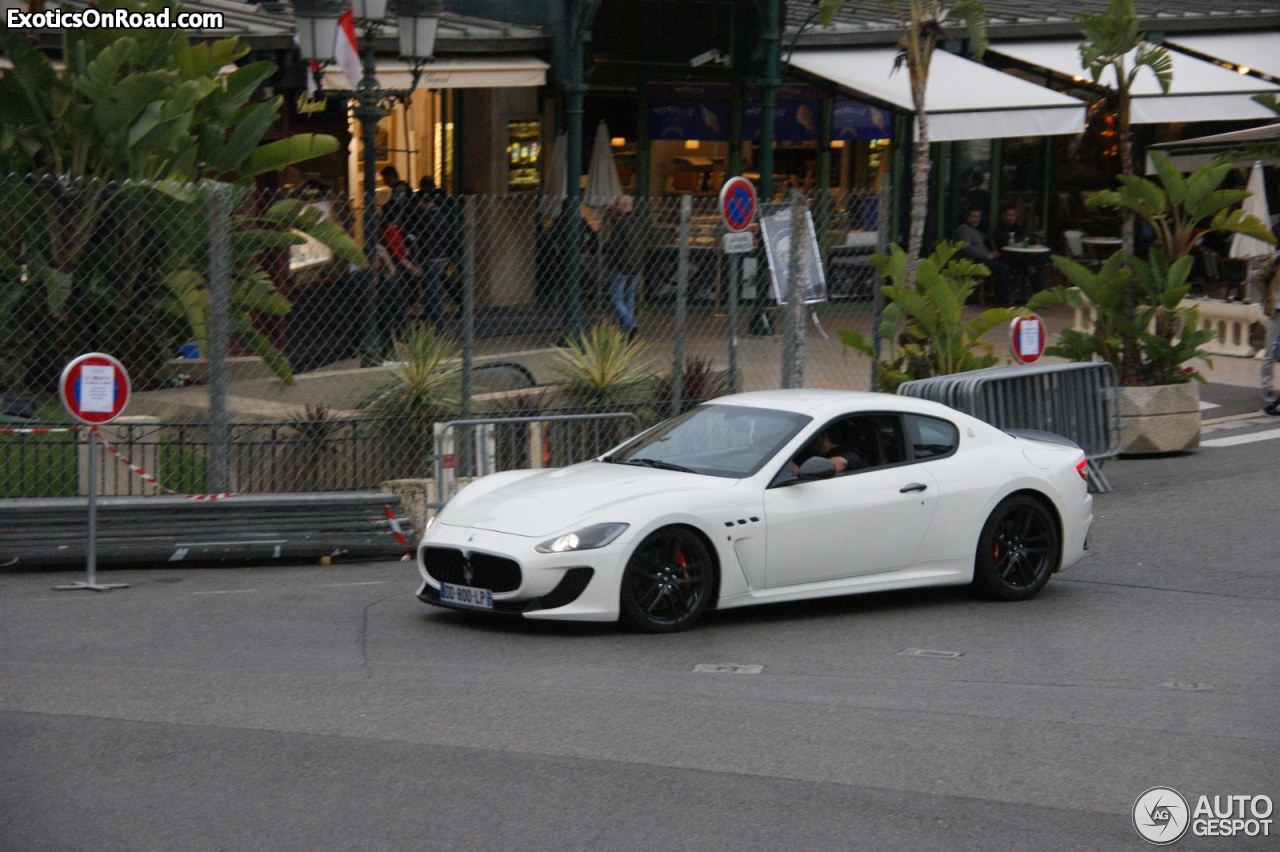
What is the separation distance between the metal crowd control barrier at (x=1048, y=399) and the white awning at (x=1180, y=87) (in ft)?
33.7

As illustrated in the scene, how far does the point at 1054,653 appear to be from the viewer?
356 inches

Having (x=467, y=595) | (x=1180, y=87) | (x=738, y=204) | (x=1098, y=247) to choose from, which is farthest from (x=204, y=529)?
(x=1098, y=247)

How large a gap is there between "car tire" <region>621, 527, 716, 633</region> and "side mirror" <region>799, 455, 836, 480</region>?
0.78m

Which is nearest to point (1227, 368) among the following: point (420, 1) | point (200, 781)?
point (420, 1)

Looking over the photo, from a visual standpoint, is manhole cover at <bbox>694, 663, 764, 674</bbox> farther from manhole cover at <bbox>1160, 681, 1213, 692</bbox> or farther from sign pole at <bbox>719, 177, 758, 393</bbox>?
sign pole at <bbox>719, 177, 758, 393</bbox>

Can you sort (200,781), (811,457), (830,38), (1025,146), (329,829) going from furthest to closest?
1. (1025,146)
2. (830,38)
3. (811,457)
4. (200,781)
5. (329,829)

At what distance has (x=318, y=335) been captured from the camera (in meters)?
14.7

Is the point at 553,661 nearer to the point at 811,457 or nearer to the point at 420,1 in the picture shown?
the point at 811,457

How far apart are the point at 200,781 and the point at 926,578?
5.04 meters

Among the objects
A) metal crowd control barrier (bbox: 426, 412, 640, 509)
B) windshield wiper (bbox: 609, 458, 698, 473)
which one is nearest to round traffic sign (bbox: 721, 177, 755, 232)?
metal crowd control barrier (bbox: 426, 412, 640, 509)

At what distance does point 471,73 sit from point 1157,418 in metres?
9.00

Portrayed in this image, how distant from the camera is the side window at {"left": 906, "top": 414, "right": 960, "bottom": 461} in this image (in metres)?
10.2

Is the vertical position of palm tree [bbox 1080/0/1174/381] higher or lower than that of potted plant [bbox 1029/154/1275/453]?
higher

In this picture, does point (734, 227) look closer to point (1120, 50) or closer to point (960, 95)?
point (1120, 50)
